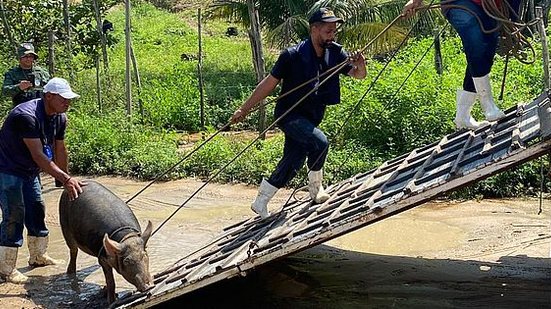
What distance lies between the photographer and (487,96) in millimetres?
5551

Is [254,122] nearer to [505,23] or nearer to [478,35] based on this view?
[478,35]

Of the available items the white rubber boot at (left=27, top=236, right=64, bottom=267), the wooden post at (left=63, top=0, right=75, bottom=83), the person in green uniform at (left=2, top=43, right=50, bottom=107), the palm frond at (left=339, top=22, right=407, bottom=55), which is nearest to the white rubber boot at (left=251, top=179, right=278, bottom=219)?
the white rubber boot at (left=27, top=236, right=64, bottom=267)

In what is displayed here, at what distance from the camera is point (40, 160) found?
6129 mm

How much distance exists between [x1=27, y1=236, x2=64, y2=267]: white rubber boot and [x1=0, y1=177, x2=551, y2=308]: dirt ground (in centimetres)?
8

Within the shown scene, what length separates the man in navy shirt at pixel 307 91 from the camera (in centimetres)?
581

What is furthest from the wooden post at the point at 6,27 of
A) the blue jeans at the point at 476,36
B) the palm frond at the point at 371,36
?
the blue jeans at the point at 476,36

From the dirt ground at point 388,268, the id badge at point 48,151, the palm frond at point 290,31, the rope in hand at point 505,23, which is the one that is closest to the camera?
the rope in hand at point 505,23

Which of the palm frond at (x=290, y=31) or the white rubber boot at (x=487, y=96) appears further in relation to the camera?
the palm frond at (x=290, y=31)

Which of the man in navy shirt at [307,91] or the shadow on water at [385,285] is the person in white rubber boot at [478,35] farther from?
the shadow on water at [385,285]

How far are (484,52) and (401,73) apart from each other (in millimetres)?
5995

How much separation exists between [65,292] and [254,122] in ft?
30.7

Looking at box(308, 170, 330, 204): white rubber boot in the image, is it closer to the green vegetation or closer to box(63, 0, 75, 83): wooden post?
the green vegetation

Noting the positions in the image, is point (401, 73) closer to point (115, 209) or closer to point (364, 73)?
point (364, 73)

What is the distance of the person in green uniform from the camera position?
344 inches
